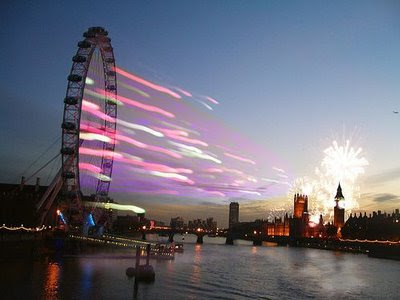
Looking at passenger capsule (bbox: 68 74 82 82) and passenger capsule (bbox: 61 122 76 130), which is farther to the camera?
passenger capsule (bbox: 61 122 76 130)

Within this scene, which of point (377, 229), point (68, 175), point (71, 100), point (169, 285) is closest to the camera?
point (169, 285)

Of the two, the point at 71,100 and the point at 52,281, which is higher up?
the point at 71,100

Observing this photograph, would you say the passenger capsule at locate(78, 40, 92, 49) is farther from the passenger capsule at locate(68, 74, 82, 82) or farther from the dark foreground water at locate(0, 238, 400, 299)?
the dark foreground water at locate(0, 238, 400, 299)

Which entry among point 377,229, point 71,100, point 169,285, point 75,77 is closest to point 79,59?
point 75,77

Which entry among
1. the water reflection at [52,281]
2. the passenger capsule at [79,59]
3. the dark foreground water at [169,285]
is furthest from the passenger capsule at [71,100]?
the water reflection at [52,281]

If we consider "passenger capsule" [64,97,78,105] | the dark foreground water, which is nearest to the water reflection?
the dark foreground water

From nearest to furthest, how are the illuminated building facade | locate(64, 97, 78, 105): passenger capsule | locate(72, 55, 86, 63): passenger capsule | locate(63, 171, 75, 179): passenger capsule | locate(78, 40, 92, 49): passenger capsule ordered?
locate(78, 40, 92, 49): passenger capsule → locate(72, 55, 86, 63): passenger capsule → locate(64, 97, 78, 105): passenger capsule → locate(63, 171, 75, 179): passenger capsule → the illuminated building facade

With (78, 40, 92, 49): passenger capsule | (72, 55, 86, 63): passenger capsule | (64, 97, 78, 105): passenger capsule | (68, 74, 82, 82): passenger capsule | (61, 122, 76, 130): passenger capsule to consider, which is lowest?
(61, 122, 76, 130): passenger capsule

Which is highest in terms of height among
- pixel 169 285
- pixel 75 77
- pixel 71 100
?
pixel 75 77

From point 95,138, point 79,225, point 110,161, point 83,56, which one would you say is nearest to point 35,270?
point 95,138

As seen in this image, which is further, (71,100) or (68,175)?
(68,175)

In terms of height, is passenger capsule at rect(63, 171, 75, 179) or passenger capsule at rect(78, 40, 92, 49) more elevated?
passenger capsule at rect(78, 40, 92, 49)

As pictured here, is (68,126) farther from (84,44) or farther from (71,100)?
(84,44)

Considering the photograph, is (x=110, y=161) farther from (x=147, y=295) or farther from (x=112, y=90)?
(x=147, y=295)
